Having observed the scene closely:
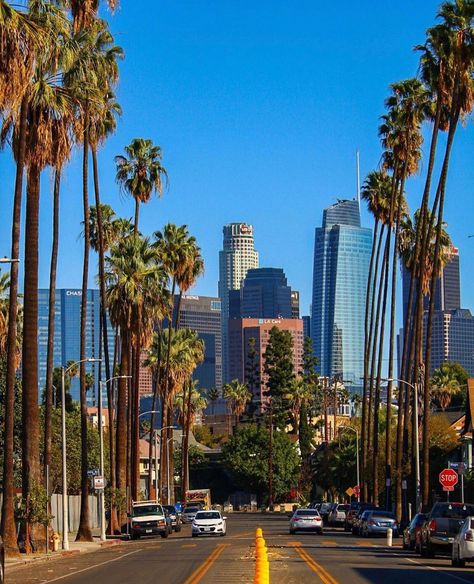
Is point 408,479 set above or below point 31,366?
below

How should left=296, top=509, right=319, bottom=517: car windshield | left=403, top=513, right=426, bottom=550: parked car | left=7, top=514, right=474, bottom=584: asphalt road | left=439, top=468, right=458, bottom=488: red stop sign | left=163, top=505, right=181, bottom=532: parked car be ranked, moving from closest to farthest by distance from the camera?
left=7, top=514, right=474, bottom=584: asphalt road → left=403, top=513, right=426, bottom=550: parked car → left=439, top=468, right=458, bottom=488: red stop sign → left=296, top=509, right=319, bottom=517: car windshield → left=163, top=505, right=181, bottom=532: parked car

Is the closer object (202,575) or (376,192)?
(202,575)

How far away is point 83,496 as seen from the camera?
60.8 metres

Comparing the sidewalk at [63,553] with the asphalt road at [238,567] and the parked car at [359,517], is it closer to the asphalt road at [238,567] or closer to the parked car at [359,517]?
the asphalt road at [238,567]

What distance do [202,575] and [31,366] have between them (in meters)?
15.9

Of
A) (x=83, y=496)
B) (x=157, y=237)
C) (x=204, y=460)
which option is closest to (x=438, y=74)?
(x=83, y=496)

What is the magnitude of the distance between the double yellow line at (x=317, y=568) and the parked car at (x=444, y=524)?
154 inches

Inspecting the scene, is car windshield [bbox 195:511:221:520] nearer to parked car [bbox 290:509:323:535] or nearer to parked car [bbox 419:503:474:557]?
parked car [bbox 290:509:323:535]

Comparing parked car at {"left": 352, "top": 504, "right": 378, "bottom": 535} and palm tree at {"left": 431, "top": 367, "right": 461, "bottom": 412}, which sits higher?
palm tree at {"left": 431, "top": 367, "right": 461, "bottom": 412}

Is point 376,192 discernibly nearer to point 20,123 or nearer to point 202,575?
point 20,123

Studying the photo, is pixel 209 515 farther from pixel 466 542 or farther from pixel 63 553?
pixel 466 542

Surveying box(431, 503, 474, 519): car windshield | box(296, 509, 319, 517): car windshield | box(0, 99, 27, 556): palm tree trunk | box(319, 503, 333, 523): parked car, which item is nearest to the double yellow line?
box(431, 503, 474, 519): car windshield

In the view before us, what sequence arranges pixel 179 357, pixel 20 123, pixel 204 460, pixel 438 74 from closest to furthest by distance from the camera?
1. pixel 20 123
2. pixel 438 74
3. pixel 179 357
4. pixel 204 460

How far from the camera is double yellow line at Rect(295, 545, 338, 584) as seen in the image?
28291 mm
